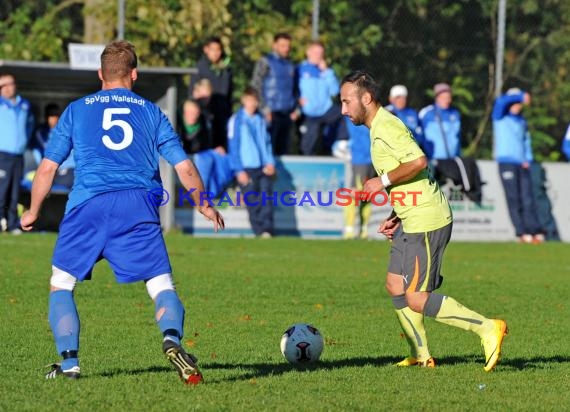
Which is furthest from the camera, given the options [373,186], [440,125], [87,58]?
[440,125]

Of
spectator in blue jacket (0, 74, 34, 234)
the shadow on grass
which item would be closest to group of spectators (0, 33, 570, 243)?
spectator in blue jacket (0, 74, 34, 234)

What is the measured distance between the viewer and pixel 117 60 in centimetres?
709

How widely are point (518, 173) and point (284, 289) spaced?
870 centimetres

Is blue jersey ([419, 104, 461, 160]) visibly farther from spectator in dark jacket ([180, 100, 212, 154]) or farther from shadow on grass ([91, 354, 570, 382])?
shadow on grass ([91, 354, 570, 382])

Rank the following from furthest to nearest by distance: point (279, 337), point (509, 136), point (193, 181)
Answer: point (509, 136)
point (279, 337)
point (193, 181)

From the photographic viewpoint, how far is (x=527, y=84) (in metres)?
24.0

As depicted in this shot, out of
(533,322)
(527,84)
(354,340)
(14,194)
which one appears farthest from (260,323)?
(527,84)

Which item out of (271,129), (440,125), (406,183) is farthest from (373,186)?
(440,125)

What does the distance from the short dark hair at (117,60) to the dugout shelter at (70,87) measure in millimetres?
11915

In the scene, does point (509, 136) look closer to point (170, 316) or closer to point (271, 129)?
point (271, 129)

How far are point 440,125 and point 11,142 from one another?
22.2 ft

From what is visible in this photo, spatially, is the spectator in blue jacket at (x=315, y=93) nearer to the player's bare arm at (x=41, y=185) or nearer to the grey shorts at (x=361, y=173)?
the grey shorts at (x=361, y=173)

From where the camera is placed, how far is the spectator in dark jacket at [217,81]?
19000mm

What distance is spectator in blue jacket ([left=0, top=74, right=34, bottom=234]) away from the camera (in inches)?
708
